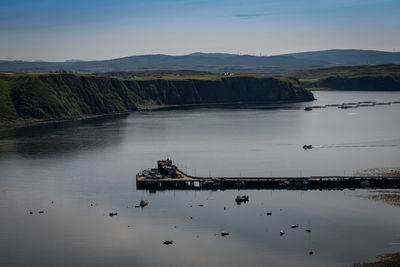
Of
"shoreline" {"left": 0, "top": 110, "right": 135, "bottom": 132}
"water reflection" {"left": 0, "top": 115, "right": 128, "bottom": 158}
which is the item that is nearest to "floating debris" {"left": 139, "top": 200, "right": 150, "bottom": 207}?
"water reflection" {"left": 0, "top": 115, "right": 128, "bottom": 158}

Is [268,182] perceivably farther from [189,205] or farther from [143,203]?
[143,203]

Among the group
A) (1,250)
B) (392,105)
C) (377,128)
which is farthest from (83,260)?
(392,105)

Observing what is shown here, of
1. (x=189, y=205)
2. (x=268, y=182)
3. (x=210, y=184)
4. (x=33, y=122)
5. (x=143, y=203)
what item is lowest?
(x=33, y=122)

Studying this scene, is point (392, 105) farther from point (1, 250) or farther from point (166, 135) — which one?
point (1, 250)

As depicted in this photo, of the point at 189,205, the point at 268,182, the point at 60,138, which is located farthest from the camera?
the point at 60,138

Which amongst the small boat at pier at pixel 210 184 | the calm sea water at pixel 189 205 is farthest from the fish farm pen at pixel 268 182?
the calm sea water at pixel 189 205

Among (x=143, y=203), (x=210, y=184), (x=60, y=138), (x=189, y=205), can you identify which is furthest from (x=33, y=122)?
(x=189, y=205)

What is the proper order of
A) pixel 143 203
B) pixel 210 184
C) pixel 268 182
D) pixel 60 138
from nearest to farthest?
pixel 143 203, pixel 268 182, pixel 210 184, pixel 60 138
